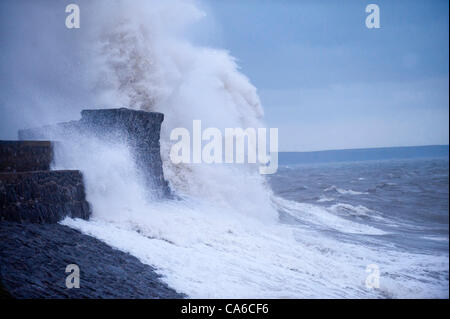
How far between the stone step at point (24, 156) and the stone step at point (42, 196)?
0.27 m

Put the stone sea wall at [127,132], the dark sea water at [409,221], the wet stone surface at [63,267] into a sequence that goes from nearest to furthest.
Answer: the wet stone surface at [63,267], the dark sea water at [409,221], the stone sea wall at [127,132]

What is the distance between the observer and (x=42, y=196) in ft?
12.9

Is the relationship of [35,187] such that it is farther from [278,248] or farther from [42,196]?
[278,248]

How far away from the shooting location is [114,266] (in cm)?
357

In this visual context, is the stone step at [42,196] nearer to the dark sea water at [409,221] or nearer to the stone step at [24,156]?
the stone step at [24,156]

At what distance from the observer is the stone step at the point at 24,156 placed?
3906 mm

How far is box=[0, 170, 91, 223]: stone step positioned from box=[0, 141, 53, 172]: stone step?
0.90 feet

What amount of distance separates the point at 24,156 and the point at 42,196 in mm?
529

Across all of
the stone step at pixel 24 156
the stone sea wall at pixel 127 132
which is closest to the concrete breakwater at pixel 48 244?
the stone step at pixel 24 156

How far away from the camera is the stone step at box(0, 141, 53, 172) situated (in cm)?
391

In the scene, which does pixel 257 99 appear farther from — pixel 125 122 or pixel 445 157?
pixel 445 157

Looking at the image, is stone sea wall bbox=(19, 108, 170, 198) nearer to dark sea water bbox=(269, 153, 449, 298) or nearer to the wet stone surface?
the wet stone surface

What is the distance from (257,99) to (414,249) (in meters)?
6.76
